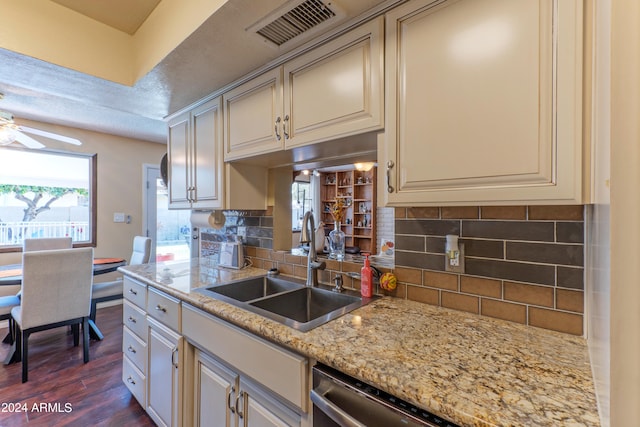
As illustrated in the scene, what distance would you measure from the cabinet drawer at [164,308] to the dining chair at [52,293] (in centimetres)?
117

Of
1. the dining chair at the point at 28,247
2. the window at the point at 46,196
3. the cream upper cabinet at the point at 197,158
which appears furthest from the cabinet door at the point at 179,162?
the window at the point at 46,196

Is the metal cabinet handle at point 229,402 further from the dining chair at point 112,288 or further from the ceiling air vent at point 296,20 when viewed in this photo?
the dining chair at point 112,288

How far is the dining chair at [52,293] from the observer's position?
7.12 ft

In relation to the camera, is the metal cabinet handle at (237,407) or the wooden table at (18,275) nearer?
the metal cabinet handle at (237,407)

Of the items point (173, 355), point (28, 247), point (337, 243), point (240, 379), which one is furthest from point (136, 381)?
point (28, 247)

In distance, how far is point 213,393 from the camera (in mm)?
1323

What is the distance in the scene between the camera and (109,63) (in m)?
1.72

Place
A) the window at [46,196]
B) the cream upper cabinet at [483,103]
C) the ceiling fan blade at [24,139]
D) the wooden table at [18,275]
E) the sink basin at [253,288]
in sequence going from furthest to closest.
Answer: the window at [46,196] → the ceiling fan blade at [24,139] → the wooden table at [18,275] → the sink basin at [253,288] → the cream upper cabinet at [483,103]

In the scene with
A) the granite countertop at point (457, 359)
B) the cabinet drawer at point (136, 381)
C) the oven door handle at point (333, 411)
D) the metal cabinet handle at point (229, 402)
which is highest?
the granite countertop at point (457, 359)

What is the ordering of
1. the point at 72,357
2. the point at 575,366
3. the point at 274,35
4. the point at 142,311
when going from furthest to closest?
the point at 72,357, the point at 142,311, the point at 274,35, the point at 575,366

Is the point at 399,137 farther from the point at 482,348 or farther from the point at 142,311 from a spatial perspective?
the point at 142,311

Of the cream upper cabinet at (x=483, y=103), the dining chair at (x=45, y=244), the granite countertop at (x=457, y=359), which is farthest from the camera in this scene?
the dining chair at (x=45, y=244)

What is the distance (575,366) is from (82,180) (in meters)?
4.97

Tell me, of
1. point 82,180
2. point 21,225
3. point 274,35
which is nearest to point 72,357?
point 21,225
